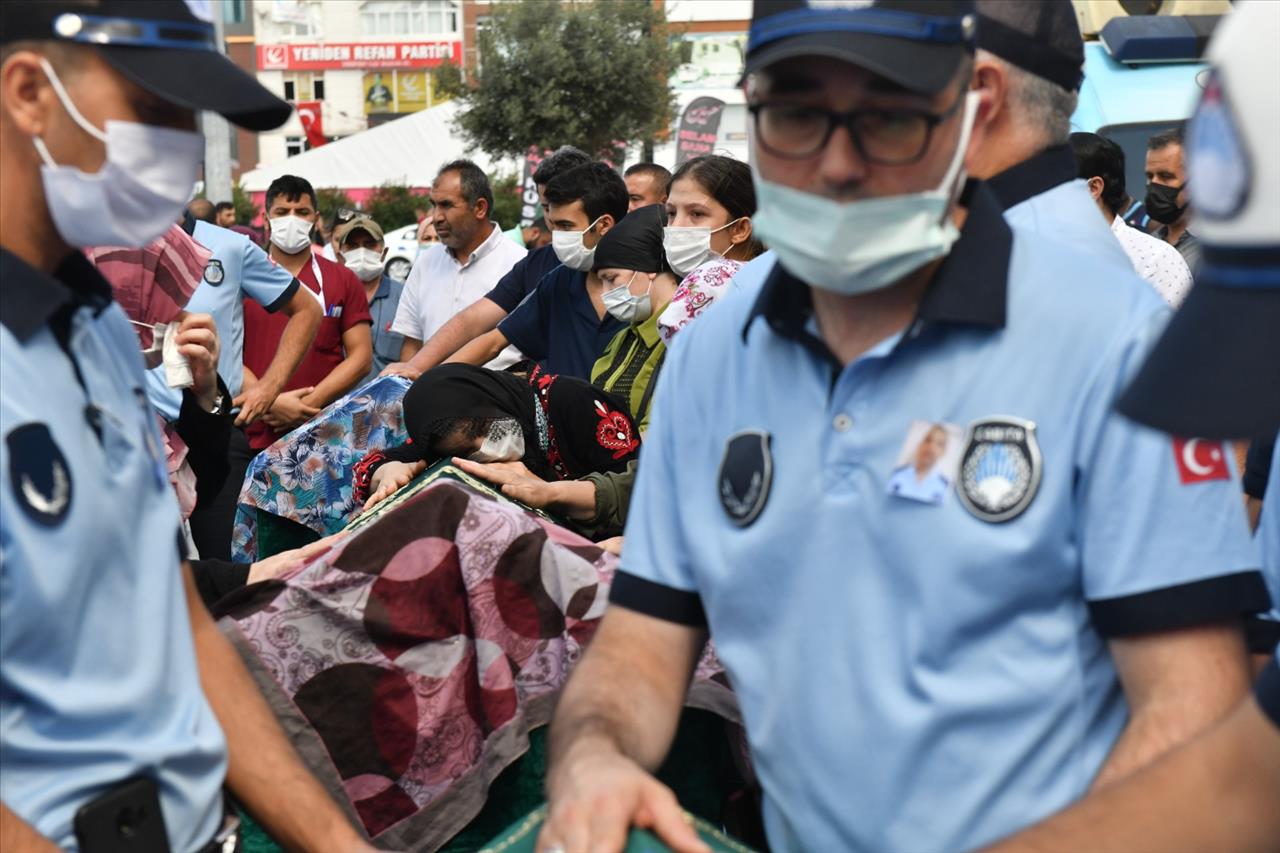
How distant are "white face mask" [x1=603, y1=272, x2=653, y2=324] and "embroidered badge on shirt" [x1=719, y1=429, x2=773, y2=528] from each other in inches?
149

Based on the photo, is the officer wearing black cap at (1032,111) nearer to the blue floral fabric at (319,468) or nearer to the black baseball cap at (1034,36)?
the black baseball cap at (1034,36)

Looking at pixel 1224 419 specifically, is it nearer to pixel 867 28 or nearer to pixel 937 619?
pixel 937 619

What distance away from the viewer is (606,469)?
4.62m

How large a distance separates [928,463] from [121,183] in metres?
1.06

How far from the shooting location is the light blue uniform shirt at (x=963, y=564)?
184 cm

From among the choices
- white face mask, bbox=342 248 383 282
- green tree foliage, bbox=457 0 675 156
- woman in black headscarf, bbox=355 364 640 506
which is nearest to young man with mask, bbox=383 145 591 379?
woman in black headscarf, bbox=355 364 640 506

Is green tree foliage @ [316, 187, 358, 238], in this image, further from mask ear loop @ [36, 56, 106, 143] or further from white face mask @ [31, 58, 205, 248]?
mask ear loop @ [36, 56, 106, 143]

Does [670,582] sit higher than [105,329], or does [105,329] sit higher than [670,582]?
[105,329]

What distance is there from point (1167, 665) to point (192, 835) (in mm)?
1244

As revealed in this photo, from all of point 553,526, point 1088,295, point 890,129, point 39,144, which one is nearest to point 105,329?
point 39,144

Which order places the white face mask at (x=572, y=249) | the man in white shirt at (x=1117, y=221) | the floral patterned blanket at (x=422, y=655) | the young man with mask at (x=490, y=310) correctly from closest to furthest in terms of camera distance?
the floral patterned blanket at (x=422, y=655)
the man in white shirt at (x=1117, y=221)
the white face mask at (x=572, y=249)
the young man with mask at (x=490, y=310)

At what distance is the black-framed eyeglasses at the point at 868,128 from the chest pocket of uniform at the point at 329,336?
22.3ft

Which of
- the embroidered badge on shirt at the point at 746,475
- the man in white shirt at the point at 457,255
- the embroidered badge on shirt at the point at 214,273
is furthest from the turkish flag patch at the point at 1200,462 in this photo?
the man in white shirt at the point at 457,255

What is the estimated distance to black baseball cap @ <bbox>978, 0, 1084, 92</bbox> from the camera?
291 centimetres
